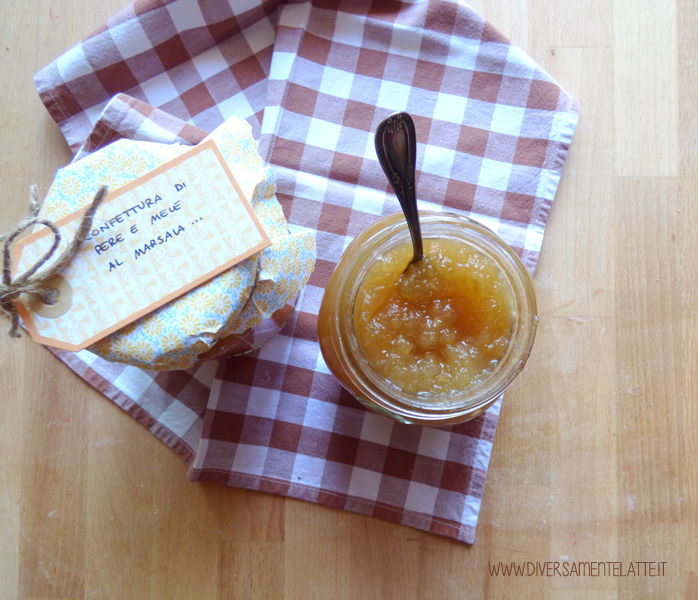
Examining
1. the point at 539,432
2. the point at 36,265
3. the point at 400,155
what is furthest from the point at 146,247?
the point at 539,432

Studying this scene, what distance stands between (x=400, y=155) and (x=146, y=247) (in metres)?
0.35

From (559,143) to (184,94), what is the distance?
676mm

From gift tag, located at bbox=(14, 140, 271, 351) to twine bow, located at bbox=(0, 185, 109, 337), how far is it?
0.4 inches

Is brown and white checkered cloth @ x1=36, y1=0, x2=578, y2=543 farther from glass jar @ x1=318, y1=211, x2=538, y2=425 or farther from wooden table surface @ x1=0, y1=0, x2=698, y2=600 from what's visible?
glass jar @ x1=318, y1=211, x2=538, y2=425

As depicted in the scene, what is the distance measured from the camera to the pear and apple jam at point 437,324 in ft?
2.56

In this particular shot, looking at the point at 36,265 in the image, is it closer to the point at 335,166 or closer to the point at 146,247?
the point at 146,247

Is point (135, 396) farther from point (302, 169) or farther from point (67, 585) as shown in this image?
point (302, 169)

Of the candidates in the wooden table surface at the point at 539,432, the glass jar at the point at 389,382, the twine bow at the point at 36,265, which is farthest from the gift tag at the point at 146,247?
the wooden table surface at the point at 539,432

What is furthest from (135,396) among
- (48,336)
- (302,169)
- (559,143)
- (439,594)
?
(559,143)

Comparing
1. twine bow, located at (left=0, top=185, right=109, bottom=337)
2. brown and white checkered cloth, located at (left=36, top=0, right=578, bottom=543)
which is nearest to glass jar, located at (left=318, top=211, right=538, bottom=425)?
brown and white checkered cloth, located at (left=36, top=0, right=578, bottom=543)

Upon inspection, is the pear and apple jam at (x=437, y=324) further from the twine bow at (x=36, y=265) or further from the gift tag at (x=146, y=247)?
the twine bow at (x=36, y=265)

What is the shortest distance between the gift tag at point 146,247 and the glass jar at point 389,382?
16 cm

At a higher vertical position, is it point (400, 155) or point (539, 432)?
point (400, 155)

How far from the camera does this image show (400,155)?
73 cm
